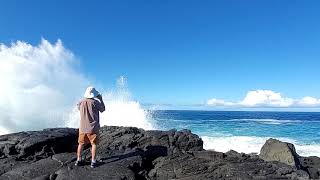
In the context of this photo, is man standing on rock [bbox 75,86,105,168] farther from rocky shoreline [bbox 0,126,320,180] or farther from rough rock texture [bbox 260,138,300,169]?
rough rock texture [bbox 260,138,300,169]

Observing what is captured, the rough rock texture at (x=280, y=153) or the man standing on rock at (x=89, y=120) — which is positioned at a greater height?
the man standing on rock at (x=89, y=120)

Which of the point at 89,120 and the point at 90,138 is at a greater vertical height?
the point at 89,120

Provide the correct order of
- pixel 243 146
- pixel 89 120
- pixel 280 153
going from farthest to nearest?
pixel 243 146, pixel 280 153, pixel 89 120

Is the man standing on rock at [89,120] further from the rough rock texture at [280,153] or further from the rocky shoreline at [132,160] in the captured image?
the rough rock texture at [280,153]

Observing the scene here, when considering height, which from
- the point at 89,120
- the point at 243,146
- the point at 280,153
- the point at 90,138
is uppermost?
the point at 89,120

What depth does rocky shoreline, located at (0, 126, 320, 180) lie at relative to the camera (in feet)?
28.9

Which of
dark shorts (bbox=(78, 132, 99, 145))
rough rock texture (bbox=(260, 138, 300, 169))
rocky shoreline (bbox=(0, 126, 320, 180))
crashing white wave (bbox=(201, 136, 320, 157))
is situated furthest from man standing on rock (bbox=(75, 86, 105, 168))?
crashing white wave (bbox=(201, 136, 320, 157))

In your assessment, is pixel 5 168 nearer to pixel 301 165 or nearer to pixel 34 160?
pixel 34 160

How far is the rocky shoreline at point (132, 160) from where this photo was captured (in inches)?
347

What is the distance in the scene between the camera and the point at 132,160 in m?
9.26

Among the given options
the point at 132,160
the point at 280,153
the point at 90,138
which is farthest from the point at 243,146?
the point at 90,138

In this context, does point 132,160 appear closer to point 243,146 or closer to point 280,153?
point 280,153

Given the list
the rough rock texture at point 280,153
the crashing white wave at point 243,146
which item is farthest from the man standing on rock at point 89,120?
the crashing white wave at point 243,146

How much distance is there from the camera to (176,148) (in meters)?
10.9
